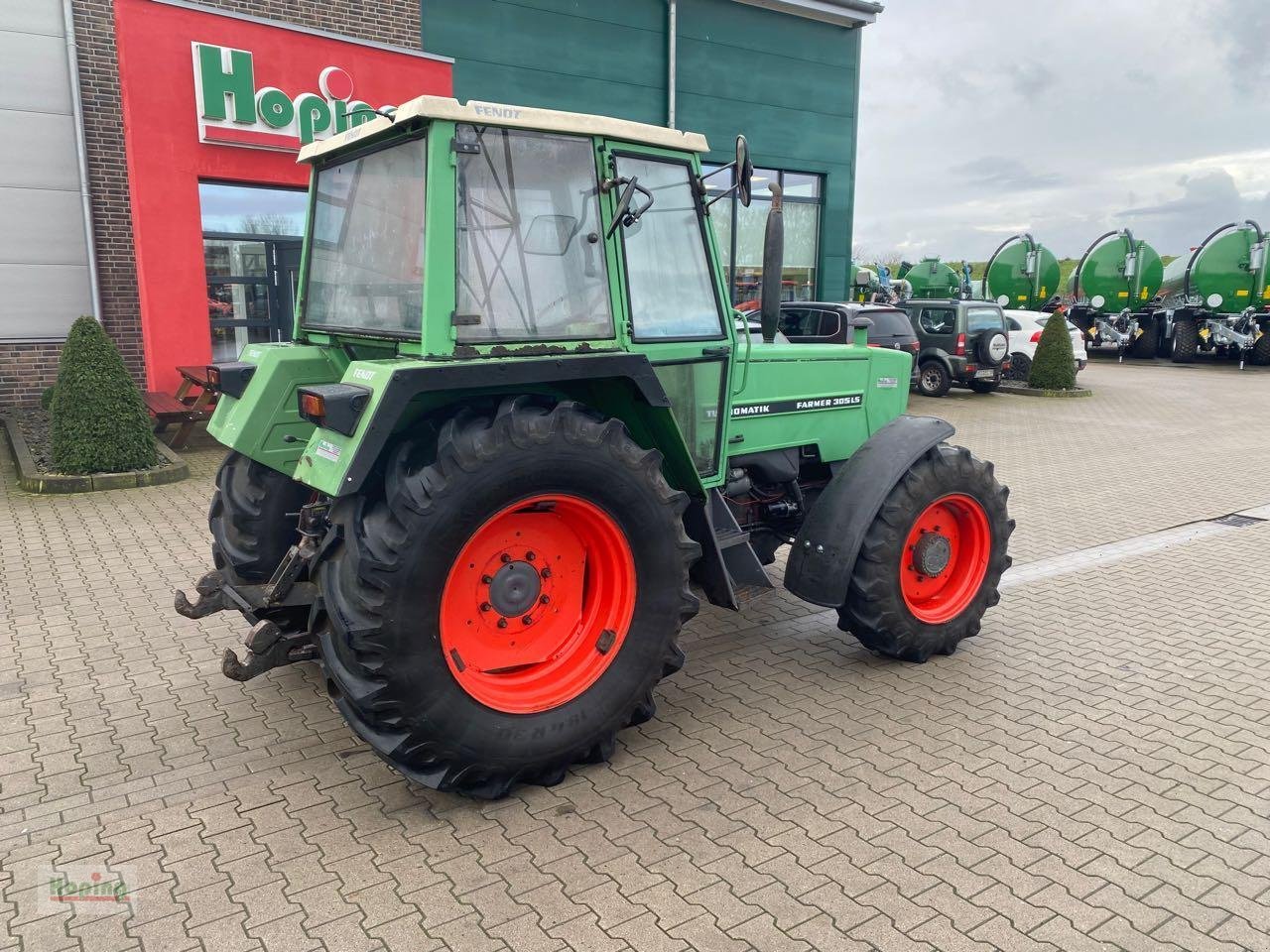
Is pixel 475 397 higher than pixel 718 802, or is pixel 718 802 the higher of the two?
pixel 475 397

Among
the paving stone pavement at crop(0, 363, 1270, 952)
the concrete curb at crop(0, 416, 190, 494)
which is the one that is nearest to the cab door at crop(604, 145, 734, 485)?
the paving stone pavement at crop(0, 363, 1270, 952)

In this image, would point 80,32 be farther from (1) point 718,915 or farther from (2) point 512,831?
(1) point 718,915

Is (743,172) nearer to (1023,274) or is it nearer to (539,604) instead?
(539,604)

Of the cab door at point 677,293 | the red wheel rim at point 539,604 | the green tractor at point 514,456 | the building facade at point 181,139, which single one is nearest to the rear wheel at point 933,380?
the building facade at point 181,139

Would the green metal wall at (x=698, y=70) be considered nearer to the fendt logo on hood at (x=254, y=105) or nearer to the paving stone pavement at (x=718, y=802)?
the fendt logo on hood at (x=254, y=105)

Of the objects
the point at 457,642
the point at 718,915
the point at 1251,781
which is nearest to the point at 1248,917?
the point at 1251,781

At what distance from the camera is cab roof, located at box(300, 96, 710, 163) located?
308 cm

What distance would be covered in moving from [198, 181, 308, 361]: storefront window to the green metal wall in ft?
9.98

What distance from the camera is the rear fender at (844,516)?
413cm

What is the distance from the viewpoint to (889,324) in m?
13.4

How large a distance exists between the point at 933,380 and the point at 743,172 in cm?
1423

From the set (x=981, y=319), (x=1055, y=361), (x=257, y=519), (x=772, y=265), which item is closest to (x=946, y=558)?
(x=772, y=265)

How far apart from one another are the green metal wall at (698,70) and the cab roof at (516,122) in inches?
375

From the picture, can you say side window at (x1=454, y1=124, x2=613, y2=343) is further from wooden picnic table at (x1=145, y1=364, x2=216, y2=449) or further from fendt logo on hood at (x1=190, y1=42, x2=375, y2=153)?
fendt logo on hood at (x1=190, y1=42, x2=375, y2=153)
